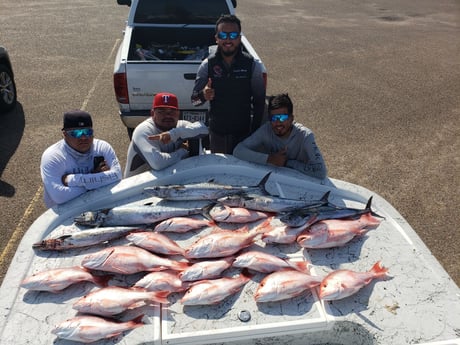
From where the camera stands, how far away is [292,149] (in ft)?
15.7

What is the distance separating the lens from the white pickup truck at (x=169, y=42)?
6871mm

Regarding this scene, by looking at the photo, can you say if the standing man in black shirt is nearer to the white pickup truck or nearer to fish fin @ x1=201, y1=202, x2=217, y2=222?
the white pickup truck

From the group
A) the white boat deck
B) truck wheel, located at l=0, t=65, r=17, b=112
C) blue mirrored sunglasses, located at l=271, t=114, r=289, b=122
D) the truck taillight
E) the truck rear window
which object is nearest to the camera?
the white boat deck

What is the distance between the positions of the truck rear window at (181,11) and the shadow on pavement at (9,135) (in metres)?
3.72

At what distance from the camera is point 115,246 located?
11.5 ft

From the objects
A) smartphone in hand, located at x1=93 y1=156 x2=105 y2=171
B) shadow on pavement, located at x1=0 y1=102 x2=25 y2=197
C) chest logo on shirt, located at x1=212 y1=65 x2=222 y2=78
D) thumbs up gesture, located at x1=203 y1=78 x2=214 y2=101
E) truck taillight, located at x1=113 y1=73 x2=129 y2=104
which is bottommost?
shadow on pavement, located at x1=0 y1=102 x2=25 y2=197

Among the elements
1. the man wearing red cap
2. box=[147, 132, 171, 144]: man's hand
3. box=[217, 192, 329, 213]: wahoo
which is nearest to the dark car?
the man wearing red cap

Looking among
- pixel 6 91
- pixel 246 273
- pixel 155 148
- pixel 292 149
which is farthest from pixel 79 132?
pixel 6 91

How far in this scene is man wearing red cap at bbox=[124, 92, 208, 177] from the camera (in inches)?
182

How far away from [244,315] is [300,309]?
1.50 feet

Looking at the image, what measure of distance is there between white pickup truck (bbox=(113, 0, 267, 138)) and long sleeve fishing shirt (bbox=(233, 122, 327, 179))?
7.78 ft

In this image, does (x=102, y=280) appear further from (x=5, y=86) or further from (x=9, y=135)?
(x=5, y=86)

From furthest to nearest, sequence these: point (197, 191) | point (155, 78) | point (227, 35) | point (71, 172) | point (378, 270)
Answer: point (155, 78)
point (227, 35)
point (71, 172)
point (197, 191)
point (378, 270)

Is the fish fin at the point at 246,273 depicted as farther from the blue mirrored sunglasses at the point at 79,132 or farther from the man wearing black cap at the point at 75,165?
the blue mirrored sunglasses at the point at 79,132
